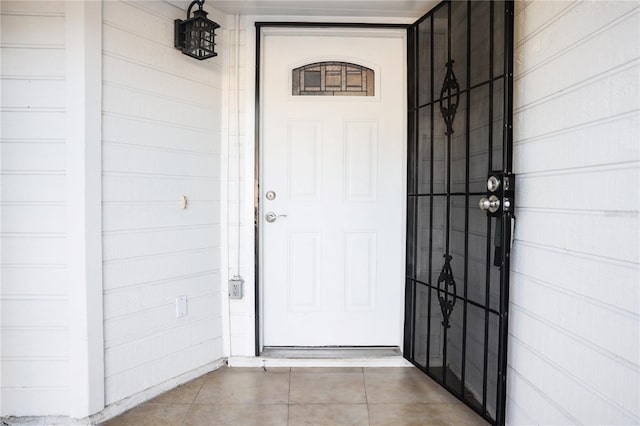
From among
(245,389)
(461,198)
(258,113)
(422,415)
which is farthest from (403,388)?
(258,113)

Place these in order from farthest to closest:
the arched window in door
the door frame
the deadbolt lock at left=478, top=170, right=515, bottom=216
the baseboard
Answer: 1. the arched window in door
2. the door frame
3. the baseboard
4. the deadbolt lock at left=478, top=170, right=515, bottom=216

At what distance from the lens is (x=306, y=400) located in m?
2.13

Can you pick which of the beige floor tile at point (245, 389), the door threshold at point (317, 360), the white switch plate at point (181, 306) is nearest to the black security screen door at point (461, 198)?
the door threshold at point (317, 360)

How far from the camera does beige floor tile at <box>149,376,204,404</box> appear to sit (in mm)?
2121

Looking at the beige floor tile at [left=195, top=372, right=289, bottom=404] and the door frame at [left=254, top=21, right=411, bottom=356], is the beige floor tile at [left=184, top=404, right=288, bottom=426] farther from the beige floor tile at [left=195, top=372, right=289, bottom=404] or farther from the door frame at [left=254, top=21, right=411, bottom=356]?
the door frame at [left=254, top=21, right=411, bottom=356]

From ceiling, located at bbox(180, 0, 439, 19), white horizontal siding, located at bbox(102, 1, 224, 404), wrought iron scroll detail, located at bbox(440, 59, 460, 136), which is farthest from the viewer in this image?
Answer: ceiling, located at bbox(180, 0, 439, 19)

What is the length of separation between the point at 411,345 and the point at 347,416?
2.27 feet

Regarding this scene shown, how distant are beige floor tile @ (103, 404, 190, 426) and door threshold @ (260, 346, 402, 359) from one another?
0.63 metres

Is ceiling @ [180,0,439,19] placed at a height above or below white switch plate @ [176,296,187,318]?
above

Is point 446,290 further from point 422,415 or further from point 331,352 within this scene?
point 331,352

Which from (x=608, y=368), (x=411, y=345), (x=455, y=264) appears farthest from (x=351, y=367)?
(x=608, y=368)

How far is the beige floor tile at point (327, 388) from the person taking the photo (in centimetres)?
213

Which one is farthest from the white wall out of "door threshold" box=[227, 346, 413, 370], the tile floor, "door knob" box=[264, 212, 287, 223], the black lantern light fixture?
the black lantern light fixture

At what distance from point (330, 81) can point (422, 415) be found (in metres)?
1.98
